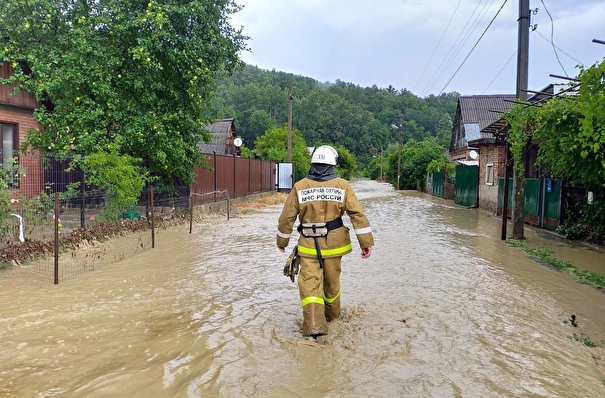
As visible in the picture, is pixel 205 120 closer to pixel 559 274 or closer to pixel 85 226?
pixel 85 226

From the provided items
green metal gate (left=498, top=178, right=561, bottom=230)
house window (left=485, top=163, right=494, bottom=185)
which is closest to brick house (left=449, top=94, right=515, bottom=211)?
house window (left=485, top=163, right=494, bottom=185)

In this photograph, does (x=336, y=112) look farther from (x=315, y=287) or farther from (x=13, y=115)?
(x=315, y=287)

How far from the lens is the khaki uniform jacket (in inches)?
193

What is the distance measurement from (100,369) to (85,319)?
4.90 ft

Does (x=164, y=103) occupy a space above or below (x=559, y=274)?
above

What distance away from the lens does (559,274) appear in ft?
27.5

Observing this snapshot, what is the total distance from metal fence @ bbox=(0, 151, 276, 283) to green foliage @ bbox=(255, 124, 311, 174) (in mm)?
22585

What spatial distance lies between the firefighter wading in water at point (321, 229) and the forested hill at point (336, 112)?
8002 centimetres

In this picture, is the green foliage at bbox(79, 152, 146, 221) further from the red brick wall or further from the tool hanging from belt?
the tool hanging from belt

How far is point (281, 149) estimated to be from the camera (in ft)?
143

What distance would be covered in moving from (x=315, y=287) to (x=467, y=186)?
22.3 m

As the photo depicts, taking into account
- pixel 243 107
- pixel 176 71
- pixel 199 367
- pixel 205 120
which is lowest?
pixel 199 367

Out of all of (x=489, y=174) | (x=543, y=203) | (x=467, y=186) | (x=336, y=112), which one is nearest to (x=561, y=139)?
(x=543, y=203)

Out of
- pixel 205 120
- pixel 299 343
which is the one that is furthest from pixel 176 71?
pixel 299 343
